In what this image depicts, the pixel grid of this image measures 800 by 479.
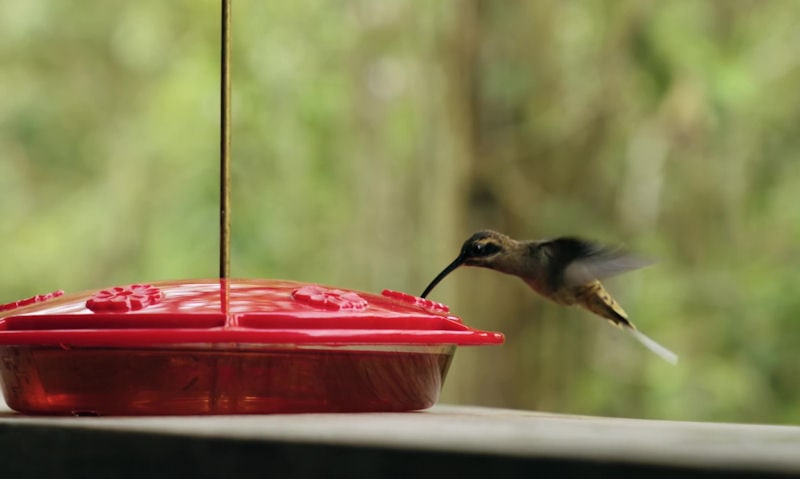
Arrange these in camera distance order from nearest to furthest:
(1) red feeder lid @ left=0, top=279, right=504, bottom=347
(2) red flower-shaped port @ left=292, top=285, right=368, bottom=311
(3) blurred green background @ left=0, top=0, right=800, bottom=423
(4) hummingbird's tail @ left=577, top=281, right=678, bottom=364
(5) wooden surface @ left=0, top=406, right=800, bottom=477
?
(5) wooden surface @ left=0, top=406, right=800, bottom=477, (1) red feeder lid @ left=0, top=279, right=504, bottom=347, (2) red flower-shaped port @ left=292, top=285, right=368, bottom=311, (4) hummingbird's tail @ left=577, top=281, right=678, bottom=364, (3) blurred green background @ left=0, top=0, right=800, bottom=423

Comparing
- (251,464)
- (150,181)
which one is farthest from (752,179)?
(251,464)

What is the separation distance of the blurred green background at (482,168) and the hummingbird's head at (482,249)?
2.61 meters

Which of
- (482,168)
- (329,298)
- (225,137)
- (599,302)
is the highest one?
(225,137)

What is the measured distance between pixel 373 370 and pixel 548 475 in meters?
0.72

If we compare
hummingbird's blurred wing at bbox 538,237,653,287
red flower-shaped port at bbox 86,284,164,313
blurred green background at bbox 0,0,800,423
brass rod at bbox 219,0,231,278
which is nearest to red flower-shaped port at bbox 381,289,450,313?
brass rod at bbox 219,0,231,278

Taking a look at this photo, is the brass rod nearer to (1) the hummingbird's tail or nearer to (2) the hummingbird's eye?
(2) the hummingbird's eye

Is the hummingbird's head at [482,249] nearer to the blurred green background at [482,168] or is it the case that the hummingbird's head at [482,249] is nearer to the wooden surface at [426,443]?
the wooden surface at [426,443]

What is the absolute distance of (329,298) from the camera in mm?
1424

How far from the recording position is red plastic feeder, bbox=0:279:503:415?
1299 mm

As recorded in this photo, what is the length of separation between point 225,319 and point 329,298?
17 centimetres

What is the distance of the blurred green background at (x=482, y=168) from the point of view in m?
5.10

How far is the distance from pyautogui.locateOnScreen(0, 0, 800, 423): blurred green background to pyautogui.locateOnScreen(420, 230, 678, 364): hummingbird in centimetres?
249

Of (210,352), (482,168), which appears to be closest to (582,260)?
(210,352)

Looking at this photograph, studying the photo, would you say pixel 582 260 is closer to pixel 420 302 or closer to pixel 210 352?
pixel 420 302
